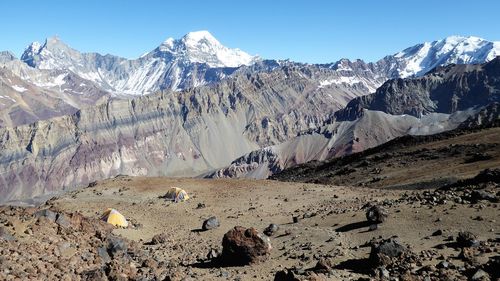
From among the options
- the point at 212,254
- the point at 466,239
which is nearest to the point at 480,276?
the point at 466,239

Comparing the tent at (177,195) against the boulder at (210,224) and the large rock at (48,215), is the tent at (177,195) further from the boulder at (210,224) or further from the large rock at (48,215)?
the large rock at (48,215)

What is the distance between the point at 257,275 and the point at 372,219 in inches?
352

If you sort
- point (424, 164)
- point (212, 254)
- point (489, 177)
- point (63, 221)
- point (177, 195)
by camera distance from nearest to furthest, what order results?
point (212, 254)
point (63, 221)
point (489, 177)
point (177, 195)
point (424, 164)

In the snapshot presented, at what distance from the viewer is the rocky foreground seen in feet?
72.2

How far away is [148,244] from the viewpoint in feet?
112

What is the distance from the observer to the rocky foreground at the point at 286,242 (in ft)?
72.2

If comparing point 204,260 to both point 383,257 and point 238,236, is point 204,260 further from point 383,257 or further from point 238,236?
point 383,257

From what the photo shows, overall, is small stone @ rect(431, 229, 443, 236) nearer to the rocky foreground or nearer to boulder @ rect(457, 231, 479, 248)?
the rocky foreground

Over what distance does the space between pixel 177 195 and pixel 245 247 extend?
2422 cm

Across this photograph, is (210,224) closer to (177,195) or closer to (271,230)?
(271,230)

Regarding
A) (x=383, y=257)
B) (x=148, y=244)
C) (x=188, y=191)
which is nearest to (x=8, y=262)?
(x=148, y=244)

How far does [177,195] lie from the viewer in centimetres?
4975

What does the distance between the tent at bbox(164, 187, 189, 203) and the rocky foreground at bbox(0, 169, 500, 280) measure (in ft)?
17.3

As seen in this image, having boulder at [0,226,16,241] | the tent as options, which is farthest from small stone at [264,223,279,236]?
the tent
